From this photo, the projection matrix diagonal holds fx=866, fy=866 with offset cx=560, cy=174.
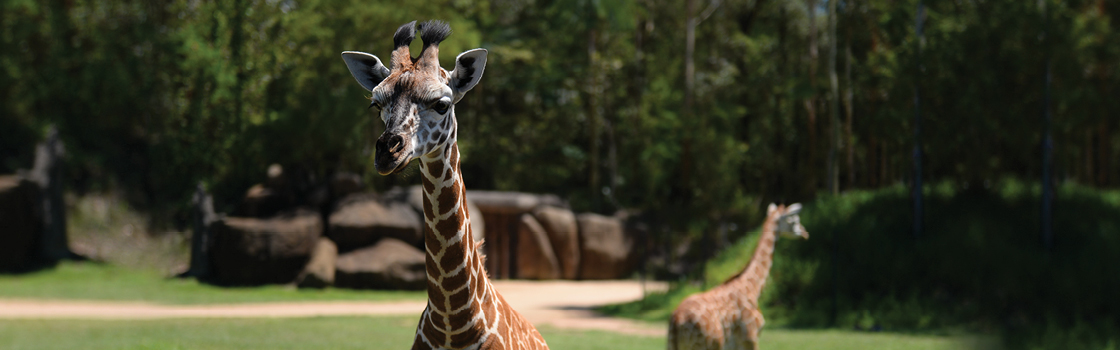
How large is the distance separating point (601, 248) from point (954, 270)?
12.3 m

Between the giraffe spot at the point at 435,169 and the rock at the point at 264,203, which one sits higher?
the giraffe spot at the point at 435,169

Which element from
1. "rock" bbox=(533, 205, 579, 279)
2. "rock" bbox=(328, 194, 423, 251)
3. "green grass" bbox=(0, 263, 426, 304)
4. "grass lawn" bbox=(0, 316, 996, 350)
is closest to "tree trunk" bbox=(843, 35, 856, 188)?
"rock" bbox=(533, 205, 579, 279)

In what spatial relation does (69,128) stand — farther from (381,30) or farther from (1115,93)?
(1115,93)

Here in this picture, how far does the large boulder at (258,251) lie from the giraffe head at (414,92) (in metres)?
18.8

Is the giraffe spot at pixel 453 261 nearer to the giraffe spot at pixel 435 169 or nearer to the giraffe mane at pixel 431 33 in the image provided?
the giraffe spot at pixel 435 169

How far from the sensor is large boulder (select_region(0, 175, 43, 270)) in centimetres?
2123

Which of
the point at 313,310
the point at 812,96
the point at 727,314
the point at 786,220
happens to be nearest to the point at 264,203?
the point at 313,310

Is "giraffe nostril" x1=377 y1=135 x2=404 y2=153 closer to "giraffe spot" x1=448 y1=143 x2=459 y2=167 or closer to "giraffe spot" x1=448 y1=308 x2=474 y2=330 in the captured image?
"giraffe spot" x1=448 y1=143 x2=459 y2=167

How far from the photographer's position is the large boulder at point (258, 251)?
70.2 feet

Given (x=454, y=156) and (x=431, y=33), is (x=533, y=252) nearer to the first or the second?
(x=454, y=156)

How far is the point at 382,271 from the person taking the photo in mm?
21016

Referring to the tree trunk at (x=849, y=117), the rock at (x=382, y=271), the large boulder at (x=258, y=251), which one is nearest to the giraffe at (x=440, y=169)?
the rock at (x=382, y=271)

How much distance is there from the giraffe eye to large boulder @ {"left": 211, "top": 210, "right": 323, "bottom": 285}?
19.2 meters

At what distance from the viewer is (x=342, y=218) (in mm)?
22656
